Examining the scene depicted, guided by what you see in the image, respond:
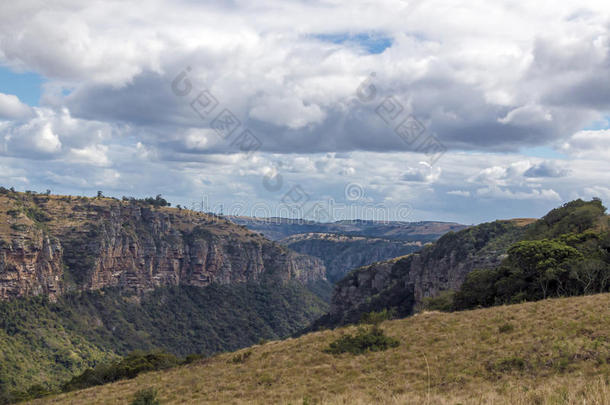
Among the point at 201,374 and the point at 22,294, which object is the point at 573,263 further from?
the point at 22,294

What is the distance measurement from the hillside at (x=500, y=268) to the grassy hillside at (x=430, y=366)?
1246cm

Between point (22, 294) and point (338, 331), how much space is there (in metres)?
155

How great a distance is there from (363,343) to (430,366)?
816cm

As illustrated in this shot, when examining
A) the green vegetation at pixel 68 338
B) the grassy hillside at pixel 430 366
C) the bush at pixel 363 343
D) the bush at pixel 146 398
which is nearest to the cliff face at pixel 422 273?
the grassy hillside at pixel 430 366

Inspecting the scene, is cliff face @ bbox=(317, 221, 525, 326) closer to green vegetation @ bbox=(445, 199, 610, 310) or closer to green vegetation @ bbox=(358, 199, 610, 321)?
green vegetation @ bbox=(358, 199, 610, 321)

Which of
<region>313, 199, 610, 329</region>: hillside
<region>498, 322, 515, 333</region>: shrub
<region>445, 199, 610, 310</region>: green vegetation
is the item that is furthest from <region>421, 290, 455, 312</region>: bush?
<region>498, 322, 515, 333</region>: shrub

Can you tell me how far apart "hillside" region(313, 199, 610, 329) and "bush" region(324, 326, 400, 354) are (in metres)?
19.9

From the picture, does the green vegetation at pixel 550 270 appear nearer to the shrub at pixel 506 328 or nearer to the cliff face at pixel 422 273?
the shrub at pixel 506 328

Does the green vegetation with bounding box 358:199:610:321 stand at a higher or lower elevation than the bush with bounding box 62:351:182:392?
higher

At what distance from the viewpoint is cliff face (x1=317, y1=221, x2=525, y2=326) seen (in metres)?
97.1

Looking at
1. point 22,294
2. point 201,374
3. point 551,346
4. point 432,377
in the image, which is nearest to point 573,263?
point 551,346

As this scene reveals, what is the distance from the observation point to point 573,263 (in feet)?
154

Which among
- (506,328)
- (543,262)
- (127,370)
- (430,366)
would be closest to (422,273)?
(543,262)

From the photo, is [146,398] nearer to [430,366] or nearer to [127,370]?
[430,366]
